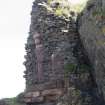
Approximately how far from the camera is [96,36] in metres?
30.1

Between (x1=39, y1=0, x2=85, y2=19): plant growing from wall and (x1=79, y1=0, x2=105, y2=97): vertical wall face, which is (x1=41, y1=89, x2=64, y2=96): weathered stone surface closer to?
(x1=79, y1=0, x2=105, y2=97): vertical wall face

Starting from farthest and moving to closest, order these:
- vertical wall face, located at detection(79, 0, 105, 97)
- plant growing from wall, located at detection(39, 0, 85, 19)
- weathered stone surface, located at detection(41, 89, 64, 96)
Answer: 1. plant growing from wall, located at detection(39, 0, 85, 19)
2. weathered stone surface, located at detection(41, 89, 64, 96)
3. vertical wall face, located at detection(79, 0, 105, 97)

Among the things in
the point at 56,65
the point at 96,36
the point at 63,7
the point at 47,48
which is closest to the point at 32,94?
the point at 56,65

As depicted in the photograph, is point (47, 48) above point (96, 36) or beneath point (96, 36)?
beneath

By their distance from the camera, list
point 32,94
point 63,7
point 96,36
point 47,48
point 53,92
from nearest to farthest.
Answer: point 96,36, point 53,92, point 32,94, point 47,48, point 63,7

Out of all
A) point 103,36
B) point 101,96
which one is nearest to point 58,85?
point 101,96

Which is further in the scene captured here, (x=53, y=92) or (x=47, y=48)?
(x=47, y=48)

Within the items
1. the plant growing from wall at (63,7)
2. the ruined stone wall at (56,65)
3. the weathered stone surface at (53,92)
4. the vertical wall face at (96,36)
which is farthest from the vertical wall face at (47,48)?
the vertical wall face at (96,36)

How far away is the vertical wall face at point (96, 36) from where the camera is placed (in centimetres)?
2947

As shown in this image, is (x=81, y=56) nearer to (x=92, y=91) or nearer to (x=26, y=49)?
(x=92, y=91)

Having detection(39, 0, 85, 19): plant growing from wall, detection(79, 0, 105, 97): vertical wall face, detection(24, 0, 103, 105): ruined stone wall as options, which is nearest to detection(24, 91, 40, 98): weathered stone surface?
detection(24, 0, 103, 105): ruined stone wall

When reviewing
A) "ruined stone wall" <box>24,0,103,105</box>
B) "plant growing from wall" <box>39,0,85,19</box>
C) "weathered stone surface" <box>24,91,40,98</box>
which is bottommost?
"weathered stone surface" <box>24,91,40,98</box>

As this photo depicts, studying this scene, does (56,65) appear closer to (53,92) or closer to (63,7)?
(53,92)

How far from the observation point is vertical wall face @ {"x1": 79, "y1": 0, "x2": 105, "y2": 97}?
2947 cm
